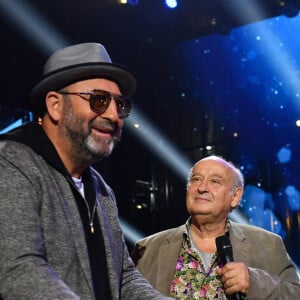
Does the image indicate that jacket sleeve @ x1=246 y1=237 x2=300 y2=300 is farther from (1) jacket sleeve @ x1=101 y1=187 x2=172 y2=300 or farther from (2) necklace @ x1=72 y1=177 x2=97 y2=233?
(2) necklace @ x1=72 y1=177 x2=97 y2=233

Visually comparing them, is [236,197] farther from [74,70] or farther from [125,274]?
[74,70]

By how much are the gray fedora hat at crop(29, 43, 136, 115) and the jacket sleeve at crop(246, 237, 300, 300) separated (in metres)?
1.29

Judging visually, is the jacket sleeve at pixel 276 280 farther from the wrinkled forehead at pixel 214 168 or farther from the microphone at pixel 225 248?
the wrinkled forehead at pixel 214 168

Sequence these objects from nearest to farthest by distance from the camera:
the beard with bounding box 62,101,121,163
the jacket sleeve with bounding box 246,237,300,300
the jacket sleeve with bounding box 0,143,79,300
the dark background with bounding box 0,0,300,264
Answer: the jacket sleeve with bounding box 0,143,79,300
the beard with bounding box 62,101,121,163
the jacket sleeve with bounding box 246,237,300,300
the dark background with bounding box 0,0,300,264

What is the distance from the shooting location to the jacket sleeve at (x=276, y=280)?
2412 millimetres

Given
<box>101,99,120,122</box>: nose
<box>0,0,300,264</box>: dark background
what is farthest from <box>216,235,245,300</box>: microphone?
<box>0,0,300,264</box>: dark background

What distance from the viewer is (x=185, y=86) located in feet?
21.5

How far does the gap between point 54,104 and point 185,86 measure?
4.95 meters

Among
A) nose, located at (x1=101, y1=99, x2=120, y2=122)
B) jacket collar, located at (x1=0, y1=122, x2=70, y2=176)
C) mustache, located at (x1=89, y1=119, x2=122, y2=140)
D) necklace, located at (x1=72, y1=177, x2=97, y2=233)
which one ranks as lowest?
necklace, located at (x1=72, y1=177, x2=97, y2=233)

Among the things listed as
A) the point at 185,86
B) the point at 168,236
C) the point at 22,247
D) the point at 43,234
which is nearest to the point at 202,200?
the point at 168,236

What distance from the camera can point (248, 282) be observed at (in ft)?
7.74

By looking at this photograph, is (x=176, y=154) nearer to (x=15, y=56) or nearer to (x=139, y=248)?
(x=15, y=56)

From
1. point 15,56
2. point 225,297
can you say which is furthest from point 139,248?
point 15,56

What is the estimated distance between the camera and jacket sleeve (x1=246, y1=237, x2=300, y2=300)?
7.91ft
